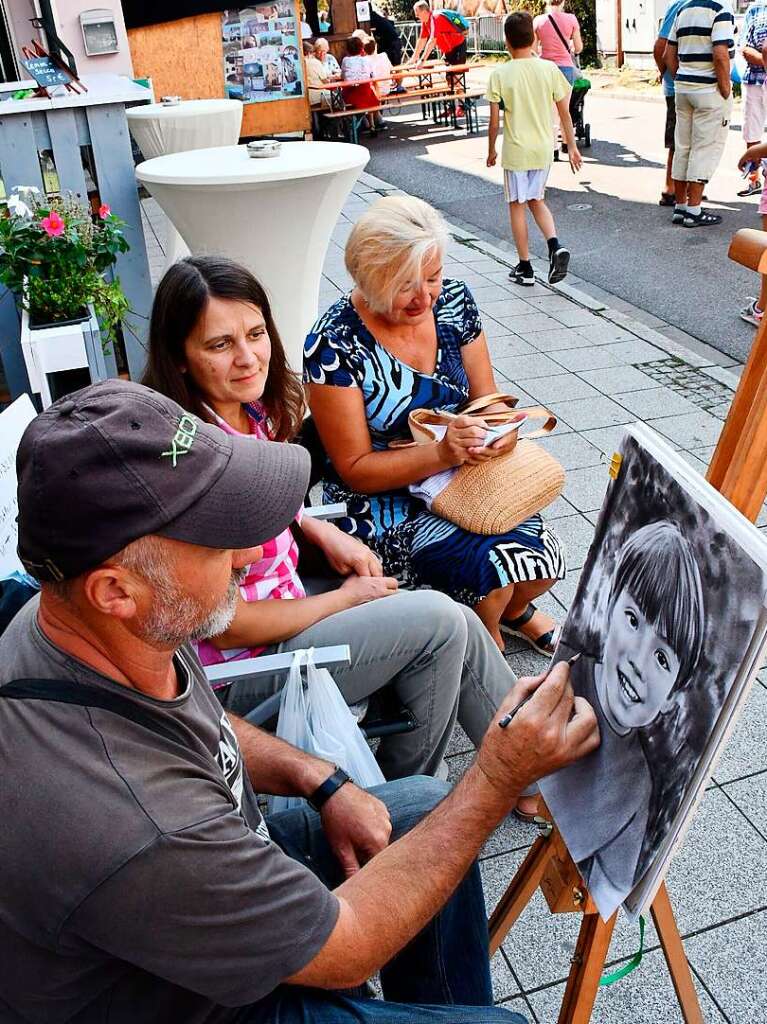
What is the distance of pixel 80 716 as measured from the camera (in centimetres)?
117

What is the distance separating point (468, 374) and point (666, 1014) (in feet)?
5.96

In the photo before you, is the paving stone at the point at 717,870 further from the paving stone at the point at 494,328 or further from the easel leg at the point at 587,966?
the paving stone at the point at 494,328

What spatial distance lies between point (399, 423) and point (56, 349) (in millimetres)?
1451

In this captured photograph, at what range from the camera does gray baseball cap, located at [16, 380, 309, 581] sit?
46.1 inches

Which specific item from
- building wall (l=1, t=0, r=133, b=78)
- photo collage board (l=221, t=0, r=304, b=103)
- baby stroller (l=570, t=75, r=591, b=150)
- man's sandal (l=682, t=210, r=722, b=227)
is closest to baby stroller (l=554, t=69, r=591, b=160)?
baby stroller (l=570, t=75, r=591, b=150)

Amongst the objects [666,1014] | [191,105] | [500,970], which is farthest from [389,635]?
[191,105]

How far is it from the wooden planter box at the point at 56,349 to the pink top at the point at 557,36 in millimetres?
8246

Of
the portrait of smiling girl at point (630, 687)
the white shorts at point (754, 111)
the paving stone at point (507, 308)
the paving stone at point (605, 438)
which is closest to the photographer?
the portrait of smiling girl at point (630, 687)

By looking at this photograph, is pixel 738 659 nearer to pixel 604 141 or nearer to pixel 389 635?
pixel 389 635

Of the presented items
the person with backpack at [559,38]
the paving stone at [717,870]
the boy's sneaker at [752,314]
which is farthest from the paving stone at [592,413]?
the person with backpack at [559,38]

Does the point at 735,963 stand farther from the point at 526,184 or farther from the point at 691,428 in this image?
the point at 526,184

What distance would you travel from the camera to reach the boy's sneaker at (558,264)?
6539 mm

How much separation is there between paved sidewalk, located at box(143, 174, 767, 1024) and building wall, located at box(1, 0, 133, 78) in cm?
462

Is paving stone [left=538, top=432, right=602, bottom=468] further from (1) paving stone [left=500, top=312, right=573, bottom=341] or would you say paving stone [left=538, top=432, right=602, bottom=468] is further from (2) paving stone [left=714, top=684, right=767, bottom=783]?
(2) paving stone [left=714, top=684, right=767, bottom=783]
